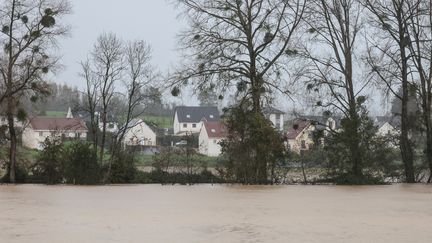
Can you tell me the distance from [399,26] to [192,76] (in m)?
9.54

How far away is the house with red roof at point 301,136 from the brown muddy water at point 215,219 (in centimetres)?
1010

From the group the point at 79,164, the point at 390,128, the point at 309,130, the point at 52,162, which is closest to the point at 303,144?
the point at 309,130

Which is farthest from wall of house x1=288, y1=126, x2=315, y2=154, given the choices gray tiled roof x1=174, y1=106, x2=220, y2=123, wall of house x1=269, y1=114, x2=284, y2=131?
gray tiled roof x1=174, y1=106, x2=220, y2=123

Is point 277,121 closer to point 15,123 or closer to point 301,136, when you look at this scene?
point 301,136

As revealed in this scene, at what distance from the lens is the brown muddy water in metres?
9.98

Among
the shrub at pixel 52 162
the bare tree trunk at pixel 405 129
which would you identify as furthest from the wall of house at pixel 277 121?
the shrub at pixel 52 162

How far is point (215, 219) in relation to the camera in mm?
12305

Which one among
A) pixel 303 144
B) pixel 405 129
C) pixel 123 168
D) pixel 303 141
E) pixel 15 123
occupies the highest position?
pixel 15 123

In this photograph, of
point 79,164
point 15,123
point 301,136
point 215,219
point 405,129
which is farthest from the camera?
point 15,123

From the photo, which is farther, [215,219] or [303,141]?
[303,141]

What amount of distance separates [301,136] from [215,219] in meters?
17.7

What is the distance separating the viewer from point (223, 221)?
11969 mm

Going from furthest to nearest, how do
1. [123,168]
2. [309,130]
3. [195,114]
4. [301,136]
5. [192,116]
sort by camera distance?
1. [195,114]
2. [192,116]
3. [301,136]
4. [123,168]
5. [309,130]

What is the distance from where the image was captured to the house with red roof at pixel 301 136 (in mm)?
28281
